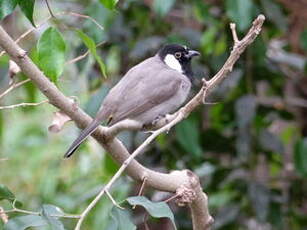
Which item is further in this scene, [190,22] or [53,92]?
[190,22]

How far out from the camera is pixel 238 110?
146 inches

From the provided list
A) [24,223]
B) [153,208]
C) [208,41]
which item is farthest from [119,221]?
[208,41]

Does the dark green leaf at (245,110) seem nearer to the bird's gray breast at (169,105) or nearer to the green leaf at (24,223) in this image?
the bird's gray breast at (169,105)

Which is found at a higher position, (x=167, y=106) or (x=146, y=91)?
(x=146, y=91)

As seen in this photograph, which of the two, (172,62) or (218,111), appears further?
(218,111)

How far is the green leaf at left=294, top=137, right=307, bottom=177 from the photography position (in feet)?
12.2

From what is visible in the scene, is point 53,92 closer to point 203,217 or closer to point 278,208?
point 203,217

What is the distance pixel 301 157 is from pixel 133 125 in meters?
1.65

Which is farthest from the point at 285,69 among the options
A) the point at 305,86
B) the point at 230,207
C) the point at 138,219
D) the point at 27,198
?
the point at 27,198

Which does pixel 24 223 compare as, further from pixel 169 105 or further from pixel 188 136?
pixel 188 136

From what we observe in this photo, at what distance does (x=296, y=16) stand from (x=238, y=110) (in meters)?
0.85

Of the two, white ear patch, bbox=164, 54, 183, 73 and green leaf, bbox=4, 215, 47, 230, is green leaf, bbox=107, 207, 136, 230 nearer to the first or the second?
green leaf, bbox=4, 215, 47, 230

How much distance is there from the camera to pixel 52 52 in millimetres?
2125

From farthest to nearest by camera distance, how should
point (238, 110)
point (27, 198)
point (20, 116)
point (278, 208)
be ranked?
point (20, 116), point (27, 198), point (278, 208), point (238, 110)
